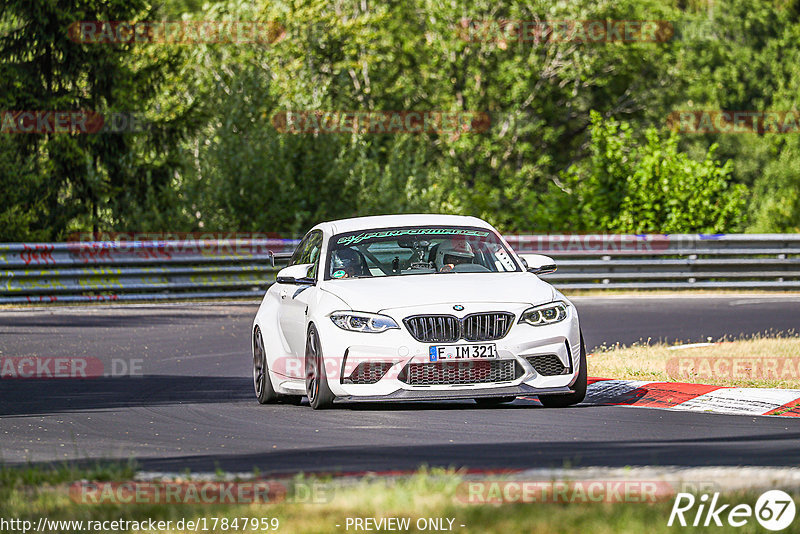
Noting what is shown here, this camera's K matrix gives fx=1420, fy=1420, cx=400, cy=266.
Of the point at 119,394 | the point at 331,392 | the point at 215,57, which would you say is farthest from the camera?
the point at 215,57

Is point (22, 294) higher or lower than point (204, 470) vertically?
lower

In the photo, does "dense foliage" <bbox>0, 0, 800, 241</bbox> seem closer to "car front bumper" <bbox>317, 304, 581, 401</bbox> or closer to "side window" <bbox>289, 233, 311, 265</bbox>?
"side window" <bbox>289, 233, 311, 265</bbox>

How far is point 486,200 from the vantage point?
41312 millimetres

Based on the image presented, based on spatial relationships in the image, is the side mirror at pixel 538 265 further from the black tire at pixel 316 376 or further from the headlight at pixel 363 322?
the black tire at pixel 316 376

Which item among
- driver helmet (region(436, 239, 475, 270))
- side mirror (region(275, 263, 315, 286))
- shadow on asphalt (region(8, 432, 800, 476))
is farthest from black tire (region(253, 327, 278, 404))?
shadow on asphalt (region(8, 432, 800, 476))

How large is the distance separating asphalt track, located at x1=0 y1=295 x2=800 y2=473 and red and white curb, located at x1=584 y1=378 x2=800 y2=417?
0.40 m

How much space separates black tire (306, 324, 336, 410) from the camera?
428 inches

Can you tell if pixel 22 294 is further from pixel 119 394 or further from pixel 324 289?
pixel 324 289

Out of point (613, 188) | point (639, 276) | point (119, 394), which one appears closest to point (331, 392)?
point (119, 394)

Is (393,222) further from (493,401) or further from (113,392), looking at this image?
(113,392)

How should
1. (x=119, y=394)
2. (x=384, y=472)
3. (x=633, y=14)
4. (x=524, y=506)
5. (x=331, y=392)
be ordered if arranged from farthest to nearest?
(x=633, y=14), (x=119, y=394), (x=331, y=392), (x=384, y=472), (x=524, y=506)

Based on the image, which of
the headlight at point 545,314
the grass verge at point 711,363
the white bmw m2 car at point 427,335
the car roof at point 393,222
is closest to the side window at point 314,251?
the car roof at point 393,222

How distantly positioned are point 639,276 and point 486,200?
1306 cm

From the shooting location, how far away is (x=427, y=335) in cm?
1062
